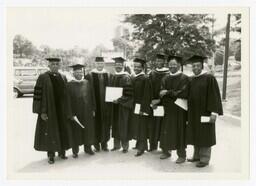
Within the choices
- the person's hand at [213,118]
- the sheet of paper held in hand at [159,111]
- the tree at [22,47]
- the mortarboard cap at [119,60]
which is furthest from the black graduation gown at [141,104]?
the tree at [22,47]

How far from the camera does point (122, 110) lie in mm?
6172

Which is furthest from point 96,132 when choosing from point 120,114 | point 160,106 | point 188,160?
point 188,160

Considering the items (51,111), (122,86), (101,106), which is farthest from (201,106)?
(51,111)

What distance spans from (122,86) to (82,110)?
0.83 metres

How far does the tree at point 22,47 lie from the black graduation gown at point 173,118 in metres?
2.39

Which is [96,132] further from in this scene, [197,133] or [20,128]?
[197,133]

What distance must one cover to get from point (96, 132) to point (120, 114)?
1.84 feet

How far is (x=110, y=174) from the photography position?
589 cm

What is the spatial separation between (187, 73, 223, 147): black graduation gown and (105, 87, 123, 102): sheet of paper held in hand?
1.27 meters

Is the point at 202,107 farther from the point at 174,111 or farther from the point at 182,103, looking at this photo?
the point at 174,111

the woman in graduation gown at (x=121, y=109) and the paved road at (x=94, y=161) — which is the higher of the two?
the woman in graduation gown at (x=121, y=109)

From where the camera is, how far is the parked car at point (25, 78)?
580 centimetres

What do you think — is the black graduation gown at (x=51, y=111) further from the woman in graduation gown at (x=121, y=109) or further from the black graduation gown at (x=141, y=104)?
the black graduation gown at (x=141, y=104)

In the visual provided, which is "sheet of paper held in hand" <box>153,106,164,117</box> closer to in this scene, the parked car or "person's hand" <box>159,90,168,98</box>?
"person's hand" <box>159,90,168,98</box>
